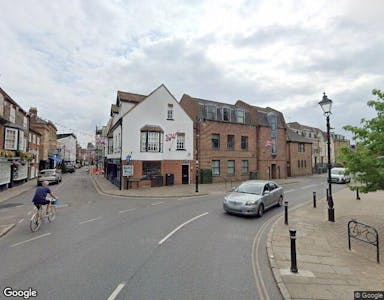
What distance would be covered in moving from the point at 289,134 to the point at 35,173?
41142 mm

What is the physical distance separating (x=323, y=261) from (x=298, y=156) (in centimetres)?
3686

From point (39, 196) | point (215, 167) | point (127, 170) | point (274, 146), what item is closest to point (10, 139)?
point (127, 170)

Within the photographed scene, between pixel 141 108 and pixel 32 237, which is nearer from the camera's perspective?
pixel 32 237

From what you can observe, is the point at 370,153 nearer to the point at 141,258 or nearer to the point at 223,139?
the point at 141,258

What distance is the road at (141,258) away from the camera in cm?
441

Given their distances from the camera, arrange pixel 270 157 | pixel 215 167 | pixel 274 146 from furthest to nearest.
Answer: pixel 274 146, pixel 270 157, pixel 215 167

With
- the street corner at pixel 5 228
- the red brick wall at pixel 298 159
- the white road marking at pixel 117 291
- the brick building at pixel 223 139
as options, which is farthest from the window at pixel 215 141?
the white road marking at pixel 117 291

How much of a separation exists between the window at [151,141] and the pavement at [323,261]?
14.7 m

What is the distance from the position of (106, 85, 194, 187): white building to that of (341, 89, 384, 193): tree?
16628mm

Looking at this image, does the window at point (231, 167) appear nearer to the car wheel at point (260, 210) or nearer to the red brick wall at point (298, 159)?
the red brick wall at point (298, 159)

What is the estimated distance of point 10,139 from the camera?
2119 centimetres

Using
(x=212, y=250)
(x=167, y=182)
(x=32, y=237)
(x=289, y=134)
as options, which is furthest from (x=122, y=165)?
(x=289, y=134)

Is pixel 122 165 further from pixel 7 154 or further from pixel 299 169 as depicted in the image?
pixel 299 169

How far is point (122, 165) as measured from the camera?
20625 millimetres
